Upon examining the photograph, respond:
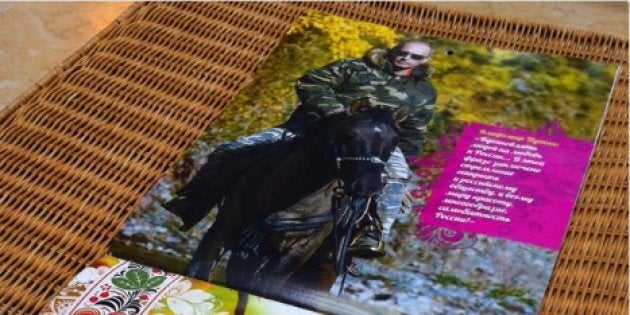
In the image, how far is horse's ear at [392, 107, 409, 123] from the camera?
943 mm

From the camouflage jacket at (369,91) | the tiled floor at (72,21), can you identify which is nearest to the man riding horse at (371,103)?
the camouflage jacket at (369,91)

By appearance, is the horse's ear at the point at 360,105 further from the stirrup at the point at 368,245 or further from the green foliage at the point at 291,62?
the stirrup at the point at 368,245

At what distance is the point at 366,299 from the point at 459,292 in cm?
7

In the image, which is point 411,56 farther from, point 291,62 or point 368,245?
point 368,245

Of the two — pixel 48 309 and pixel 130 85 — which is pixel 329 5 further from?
pixel 48 309

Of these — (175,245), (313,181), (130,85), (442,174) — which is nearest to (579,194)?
(442,174)

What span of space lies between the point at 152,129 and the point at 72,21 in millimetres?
722

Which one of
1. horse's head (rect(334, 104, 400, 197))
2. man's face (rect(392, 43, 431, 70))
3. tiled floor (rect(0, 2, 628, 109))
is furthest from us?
tiled floor (rect(0, 2, 628, 109))

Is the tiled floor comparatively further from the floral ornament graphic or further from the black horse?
the floral ornament graphic

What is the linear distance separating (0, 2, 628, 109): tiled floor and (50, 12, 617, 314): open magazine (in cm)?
56

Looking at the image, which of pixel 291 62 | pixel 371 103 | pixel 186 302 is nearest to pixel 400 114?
pixel 371 103

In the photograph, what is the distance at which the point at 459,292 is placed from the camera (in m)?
0.78

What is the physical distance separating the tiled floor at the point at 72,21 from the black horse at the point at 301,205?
67cm

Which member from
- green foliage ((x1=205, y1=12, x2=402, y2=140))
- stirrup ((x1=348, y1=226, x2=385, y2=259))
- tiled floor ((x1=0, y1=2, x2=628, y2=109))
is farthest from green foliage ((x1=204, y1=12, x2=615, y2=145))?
tiled floor ((x1=0, y1=2, x2=628, y2=109))
